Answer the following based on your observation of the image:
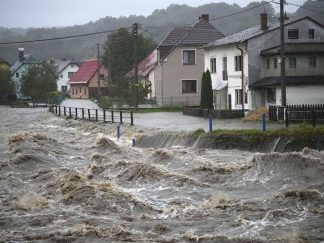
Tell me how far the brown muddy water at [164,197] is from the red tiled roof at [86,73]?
3049 inches

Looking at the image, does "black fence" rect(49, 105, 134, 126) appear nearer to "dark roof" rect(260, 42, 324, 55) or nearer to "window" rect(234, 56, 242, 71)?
"window" rect(234, 56, 242, 71)

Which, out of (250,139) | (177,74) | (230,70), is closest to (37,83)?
(177,74)

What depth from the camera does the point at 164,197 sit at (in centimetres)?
1645

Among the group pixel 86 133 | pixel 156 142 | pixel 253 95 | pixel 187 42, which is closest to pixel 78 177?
pixel 156 142

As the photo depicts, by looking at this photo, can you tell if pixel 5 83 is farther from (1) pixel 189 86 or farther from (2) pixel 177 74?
(1) pixel 189 86

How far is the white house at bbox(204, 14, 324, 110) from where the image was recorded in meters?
40.7

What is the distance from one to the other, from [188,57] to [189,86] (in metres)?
3.33

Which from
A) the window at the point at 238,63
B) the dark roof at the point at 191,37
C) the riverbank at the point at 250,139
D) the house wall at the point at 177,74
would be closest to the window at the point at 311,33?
the window at the point at 238,63

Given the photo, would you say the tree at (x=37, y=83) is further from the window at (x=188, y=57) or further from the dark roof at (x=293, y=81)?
the dark roof at (x=293, y=81)

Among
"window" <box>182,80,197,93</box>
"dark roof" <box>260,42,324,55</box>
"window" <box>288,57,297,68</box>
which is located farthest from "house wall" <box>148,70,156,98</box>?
"window" <box>288,57,297,68</box>

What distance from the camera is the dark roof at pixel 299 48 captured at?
4191cm

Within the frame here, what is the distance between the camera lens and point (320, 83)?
1596 inches

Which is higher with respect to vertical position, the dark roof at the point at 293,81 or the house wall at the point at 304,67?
the house wall at the point at 304,67

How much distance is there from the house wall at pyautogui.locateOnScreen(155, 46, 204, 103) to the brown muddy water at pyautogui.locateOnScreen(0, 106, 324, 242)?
34715 mm
